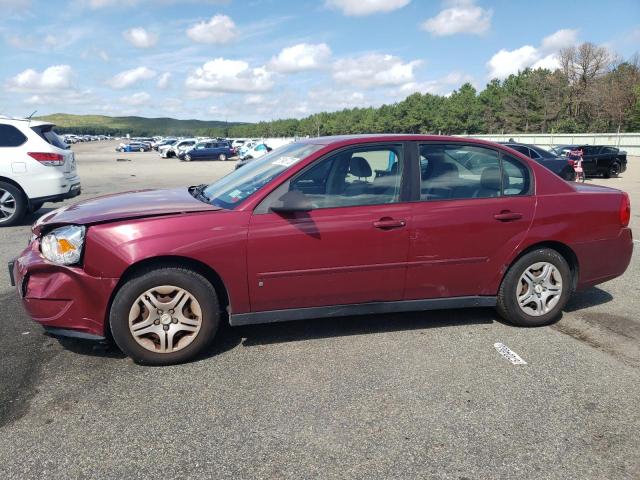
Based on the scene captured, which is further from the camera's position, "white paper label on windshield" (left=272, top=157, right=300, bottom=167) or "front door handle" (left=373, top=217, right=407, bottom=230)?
"white paper label on windshield" (left=272, top=157, right=300, bottom=167)

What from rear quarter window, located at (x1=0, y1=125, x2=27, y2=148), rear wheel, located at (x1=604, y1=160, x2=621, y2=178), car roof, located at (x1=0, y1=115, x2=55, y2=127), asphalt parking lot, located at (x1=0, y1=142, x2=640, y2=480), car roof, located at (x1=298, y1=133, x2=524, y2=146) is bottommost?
asphalt parking lot, located at (x1=0, y1=142, x2=640, y2=480)

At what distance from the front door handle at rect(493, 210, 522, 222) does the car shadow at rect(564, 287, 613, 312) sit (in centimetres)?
130

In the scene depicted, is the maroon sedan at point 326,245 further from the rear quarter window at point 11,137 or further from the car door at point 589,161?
the car door at point 589,161

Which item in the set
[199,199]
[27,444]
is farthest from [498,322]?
[27,444]

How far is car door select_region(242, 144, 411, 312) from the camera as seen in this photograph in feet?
12.1

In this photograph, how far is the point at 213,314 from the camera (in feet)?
11.9

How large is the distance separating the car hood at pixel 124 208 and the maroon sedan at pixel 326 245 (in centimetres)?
2

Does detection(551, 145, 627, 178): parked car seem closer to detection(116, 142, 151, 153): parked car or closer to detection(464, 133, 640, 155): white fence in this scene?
detection(464, 133, 640, 155): white fence

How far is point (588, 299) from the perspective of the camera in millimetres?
5250

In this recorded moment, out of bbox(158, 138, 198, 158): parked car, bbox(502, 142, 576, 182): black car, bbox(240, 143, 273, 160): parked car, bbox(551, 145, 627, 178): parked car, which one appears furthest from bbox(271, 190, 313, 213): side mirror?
bbox(158, 138, 198, 158): parked car

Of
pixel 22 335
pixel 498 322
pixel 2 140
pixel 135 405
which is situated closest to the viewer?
pixel 135 405

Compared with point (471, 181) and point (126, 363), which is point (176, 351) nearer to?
point (126, 363)

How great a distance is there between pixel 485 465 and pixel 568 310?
9.41 ft

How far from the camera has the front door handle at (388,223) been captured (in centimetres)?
386
